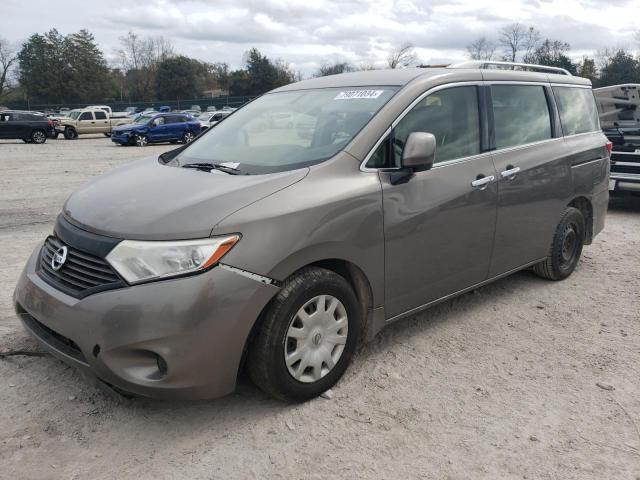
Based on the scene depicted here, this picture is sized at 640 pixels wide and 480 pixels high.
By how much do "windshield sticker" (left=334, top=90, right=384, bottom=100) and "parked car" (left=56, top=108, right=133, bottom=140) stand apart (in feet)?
99.4

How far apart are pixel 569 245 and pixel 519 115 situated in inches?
59.1

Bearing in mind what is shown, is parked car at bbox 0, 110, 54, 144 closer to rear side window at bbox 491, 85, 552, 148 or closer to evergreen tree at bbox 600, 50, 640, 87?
rear side window at bbox 491, 85, 552, 148

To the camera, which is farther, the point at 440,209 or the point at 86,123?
the point at 86,123

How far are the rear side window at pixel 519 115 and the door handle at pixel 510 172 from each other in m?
0.18

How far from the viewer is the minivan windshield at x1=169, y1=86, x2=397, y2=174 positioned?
3.44 metres

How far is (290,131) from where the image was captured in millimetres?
3807

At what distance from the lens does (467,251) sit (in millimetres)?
3984

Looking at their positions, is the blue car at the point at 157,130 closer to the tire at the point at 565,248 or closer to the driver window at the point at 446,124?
the tire at the point at 565,248

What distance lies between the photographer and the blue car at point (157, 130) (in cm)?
2592

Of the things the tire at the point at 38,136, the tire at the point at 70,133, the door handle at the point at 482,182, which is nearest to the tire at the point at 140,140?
the tire at the point at 38,136

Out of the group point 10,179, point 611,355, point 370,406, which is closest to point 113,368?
point 370,406

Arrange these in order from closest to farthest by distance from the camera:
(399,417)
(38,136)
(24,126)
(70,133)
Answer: (399,417) → (24,126) → (38,136) → (70,133)

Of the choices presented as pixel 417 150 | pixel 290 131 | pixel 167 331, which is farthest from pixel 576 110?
pixel 167 331

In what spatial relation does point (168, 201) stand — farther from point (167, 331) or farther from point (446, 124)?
point (446, 124)
